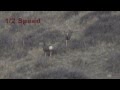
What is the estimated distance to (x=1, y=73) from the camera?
49.0 feet

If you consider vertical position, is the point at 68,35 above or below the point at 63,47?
above

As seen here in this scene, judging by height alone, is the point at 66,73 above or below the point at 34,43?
below

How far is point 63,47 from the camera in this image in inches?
716

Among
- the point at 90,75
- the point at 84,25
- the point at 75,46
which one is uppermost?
the point at 84,25

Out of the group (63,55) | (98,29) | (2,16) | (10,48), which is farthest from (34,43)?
(2,16)

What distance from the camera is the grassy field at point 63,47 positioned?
14.6m

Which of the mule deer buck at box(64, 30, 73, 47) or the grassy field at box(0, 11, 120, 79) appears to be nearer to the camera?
the grassy field at box(0, 11, 120, 79)

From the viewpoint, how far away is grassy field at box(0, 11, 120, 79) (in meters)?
14.6

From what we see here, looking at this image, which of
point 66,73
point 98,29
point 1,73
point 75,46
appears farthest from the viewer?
point 98,29

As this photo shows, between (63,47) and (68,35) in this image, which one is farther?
(68,35)

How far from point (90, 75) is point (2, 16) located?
45.6ft

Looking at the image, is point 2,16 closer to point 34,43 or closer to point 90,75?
point 34,43

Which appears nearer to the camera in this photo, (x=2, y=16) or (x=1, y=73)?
(x=1, y=73)

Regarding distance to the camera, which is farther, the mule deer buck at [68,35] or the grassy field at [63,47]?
the mule deer buck at [68,35]
